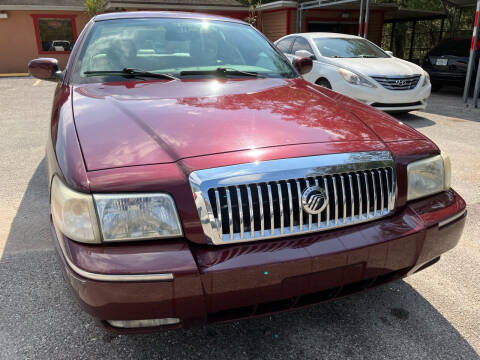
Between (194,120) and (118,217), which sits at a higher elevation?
(194,120)

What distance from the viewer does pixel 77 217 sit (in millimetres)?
1494

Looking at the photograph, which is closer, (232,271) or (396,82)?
(232,271)

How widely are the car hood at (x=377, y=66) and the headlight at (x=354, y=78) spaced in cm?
9

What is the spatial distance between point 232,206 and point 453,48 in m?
11.8

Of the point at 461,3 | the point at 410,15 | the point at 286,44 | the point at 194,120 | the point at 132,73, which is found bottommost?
the point at 286,44

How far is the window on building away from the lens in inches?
752

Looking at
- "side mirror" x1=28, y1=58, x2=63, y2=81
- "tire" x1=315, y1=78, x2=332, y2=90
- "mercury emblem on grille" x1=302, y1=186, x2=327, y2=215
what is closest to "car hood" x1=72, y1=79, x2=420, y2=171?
"mercury emblem on grille" x1=302, y1=186, x2=327, y2=215

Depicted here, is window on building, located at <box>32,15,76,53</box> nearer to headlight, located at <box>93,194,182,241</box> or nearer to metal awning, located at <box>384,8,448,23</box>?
metal awning, located at <box>384,8,448,23</box>

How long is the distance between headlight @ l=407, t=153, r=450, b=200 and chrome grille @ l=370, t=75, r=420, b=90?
18.1 feet

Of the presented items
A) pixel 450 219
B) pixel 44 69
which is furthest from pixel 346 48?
pixel 450 219

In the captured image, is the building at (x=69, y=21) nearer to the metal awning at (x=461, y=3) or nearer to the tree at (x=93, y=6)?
the tree at (x=93, y=6)

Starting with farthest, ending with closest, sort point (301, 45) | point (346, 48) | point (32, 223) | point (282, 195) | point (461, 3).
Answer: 1. point (461, 3)
2. point (301, 45)
3. point (346, 48)
4. point (32, 223)
5. point (282, 195)

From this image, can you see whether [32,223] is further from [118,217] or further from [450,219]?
[450,219]

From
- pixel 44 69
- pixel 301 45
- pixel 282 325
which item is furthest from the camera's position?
pixel 301 45
